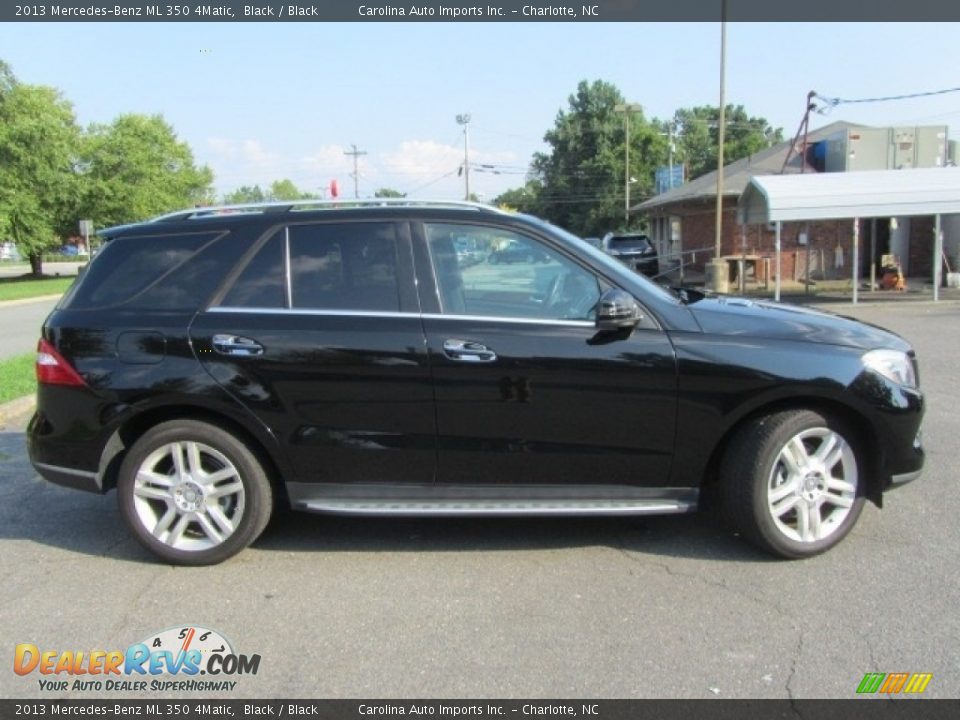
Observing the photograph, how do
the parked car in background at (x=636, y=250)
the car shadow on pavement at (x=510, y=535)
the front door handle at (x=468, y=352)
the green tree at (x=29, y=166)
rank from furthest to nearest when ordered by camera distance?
the green tree at (x=29, y=166) < the parked car in background at (x=636, y=250) < the car shadow on pavement at (x=510, y=535) < the front door handle at (x=468, y=352)

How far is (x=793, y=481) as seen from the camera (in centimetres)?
386

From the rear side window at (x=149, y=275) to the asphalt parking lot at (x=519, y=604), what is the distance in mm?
1372

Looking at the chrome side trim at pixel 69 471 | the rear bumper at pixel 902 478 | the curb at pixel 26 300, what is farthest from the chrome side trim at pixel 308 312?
the curb at pixel 26 300

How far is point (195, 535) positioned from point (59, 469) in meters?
0.79

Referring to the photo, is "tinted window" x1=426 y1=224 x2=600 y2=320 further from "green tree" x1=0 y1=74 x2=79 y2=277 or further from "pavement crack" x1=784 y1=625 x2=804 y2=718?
"green tree" x1=0 y1=74 x2=79 y2=277

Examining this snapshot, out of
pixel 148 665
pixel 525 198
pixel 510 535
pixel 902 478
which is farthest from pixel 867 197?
pixel 525 198

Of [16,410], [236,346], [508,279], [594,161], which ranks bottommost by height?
[16,410]

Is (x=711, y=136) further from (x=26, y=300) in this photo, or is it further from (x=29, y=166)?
(x=26, y=300)

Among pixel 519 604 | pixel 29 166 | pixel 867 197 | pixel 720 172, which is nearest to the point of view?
pixel 519 604

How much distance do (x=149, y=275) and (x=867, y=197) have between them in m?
16.7

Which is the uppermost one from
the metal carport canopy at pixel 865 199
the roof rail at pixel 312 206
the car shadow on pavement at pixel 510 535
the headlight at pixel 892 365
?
the metal carport canopy at pixel 865 199

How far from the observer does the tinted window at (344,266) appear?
13.1ft

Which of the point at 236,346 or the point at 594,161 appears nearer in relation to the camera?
the point at 236,346
